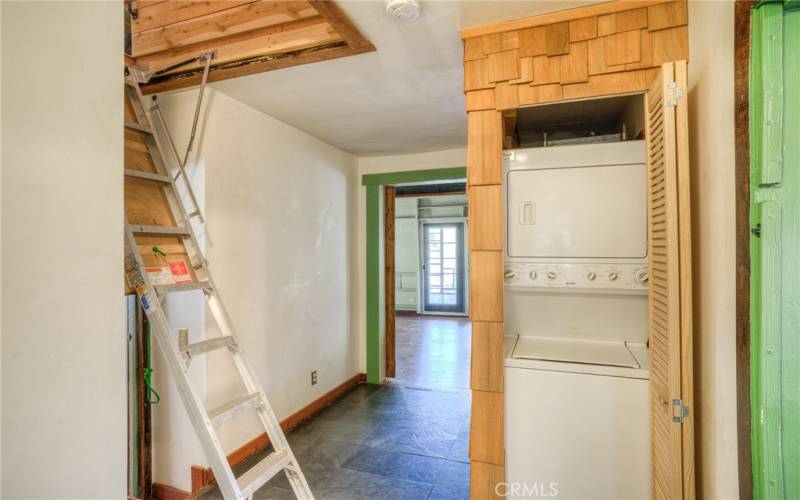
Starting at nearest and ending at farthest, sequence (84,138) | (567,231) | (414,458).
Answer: (84,138) < (567,231) < (414,458)

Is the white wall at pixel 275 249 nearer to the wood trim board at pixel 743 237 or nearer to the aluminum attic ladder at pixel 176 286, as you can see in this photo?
the aluminum attic ladder at pixel 176 286

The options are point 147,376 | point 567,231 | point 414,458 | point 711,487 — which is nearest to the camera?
point 711,487

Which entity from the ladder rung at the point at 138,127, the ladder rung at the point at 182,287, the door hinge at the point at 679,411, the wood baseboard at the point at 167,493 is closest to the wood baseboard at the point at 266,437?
the wood baseboard at the point at 167,493

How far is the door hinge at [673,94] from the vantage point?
1338 mm

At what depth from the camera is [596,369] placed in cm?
174

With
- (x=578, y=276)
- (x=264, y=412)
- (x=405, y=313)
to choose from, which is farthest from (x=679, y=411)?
(x=405, y=313)

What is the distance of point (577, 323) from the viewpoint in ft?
7.21

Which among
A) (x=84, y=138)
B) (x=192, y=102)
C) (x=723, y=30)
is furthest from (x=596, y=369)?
(x=192, y=102)

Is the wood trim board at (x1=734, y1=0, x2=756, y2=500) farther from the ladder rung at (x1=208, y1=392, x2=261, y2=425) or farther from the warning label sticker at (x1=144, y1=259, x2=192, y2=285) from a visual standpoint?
the warning label sticker at (x1=144, y1=259, x2=192, y2=285)

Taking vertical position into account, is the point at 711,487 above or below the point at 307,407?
above

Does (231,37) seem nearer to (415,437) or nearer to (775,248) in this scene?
(775,248)

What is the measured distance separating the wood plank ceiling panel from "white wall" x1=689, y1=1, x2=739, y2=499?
4.38 feet

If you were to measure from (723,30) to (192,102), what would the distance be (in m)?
2.66

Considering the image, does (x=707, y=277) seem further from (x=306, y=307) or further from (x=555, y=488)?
(x=306, y=307)
